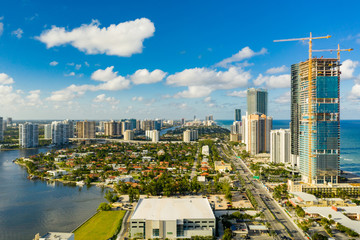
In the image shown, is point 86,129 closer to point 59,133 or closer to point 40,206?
point 59,133

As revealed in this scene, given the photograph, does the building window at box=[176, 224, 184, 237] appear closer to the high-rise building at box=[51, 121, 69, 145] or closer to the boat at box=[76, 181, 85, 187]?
the boat at box=[76, 181, 85, 187]

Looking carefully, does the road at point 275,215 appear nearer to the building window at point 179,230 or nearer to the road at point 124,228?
the building window at point 179,230

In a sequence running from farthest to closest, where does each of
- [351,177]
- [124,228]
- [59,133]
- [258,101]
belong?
[258,101] → [59,133] → [351,177] → [124,228]

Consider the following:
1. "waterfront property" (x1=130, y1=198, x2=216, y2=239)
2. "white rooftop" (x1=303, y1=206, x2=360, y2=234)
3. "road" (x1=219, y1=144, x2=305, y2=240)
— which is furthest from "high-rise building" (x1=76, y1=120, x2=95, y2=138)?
"white rooftop" (x1=303, y1=206, x2=360, y2=234)

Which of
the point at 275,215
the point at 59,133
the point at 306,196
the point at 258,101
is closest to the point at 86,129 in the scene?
the point at 59,133

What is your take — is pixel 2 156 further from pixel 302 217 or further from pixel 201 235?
pixel 302 217

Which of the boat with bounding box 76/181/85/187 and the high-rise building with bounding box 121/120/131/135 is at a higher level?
the high-rise building with bounding box 121/120/131/135
